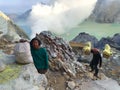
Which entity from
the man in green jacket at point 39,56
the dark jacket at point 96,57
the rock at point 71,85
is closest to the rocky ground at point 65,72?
the rock at point 71,85

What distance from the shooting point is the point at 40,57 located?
31.8 feet

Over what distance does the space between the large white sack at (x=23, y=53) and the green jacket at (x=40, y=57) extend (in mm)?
217

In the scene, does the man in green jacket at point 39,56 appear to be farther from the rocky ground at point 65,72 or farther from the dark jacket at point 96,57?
the dark jacket at point 96,57

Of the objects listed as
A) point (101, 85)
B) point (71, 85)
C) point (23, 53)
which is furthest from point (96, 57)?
point (23, 53)

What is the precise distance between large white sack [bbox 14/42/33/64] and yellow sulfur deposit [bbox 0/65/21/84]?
254mm

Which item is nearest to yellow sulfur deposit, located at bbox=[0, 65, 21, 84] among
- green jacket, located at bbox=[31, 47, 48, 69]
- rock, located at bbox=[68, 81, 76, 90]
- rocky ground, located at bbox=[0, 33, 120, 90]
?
green jacket, located at bbox=[31, 47, 48, 69]

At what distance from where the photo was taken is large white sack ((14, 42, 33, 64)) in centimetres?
1007

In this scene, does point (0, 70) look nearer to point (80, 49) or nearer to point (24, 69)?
point (24, 69)

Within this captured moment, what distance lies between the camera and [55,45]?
1477cm

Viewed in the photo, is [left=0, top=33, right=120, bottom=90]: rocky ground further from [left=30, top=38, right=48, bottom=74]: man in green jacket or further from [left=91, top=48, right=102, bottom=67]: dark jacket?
[left=30, top=38, right=48, bottom=74]: man in green jacket

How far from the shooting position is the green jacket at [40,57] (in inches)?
376

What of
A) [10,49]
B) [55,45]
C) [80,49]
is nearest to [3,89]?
[10,49]

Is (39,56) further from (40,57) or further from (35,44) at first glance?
(35,44)

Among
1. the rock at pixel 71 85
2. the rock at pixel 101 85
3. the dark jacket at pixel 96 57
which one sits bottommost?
the rock at pixel 101 85
